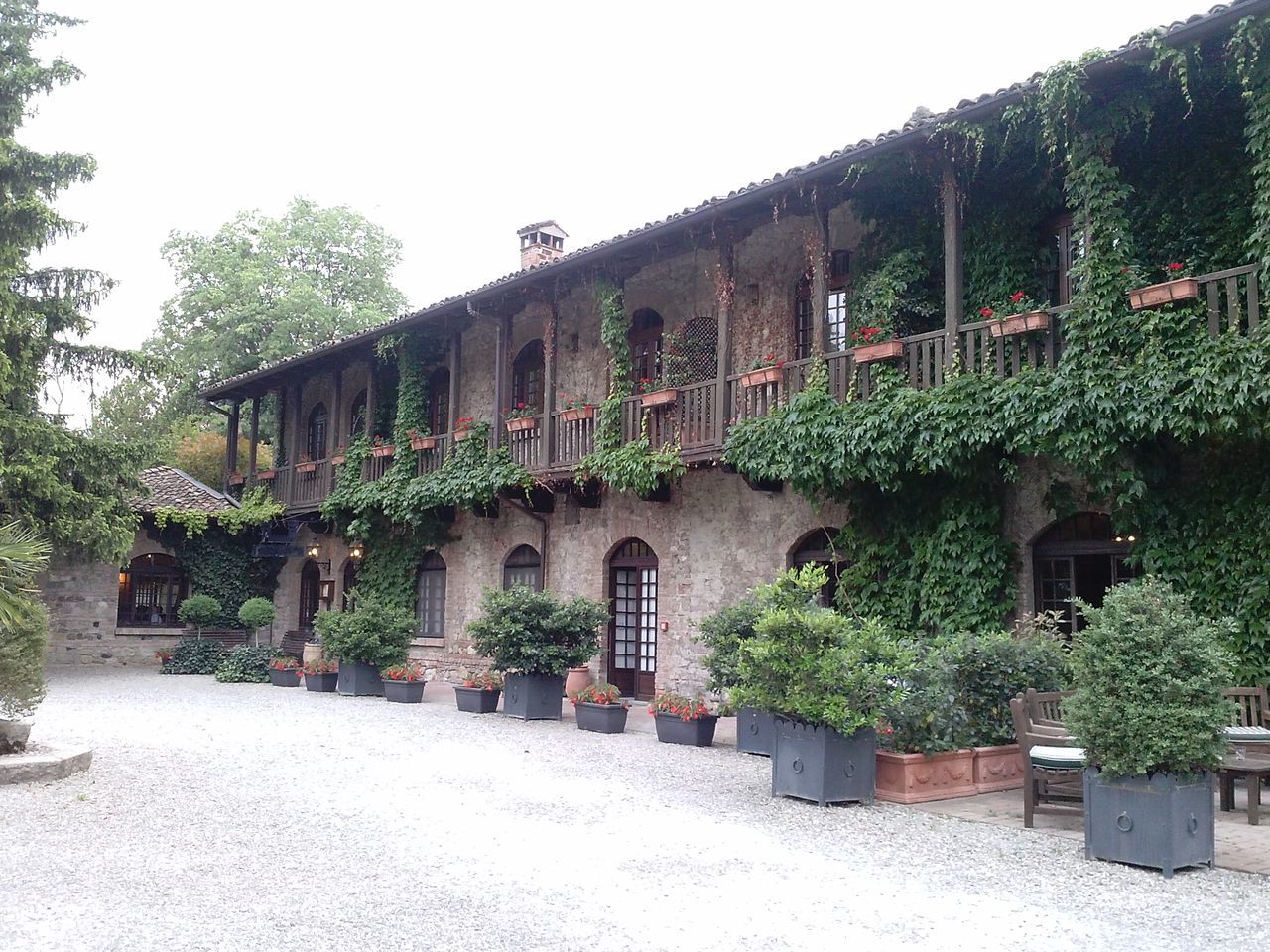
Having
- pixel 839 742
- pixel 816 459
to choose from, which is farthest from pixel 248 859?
pixel 816 459

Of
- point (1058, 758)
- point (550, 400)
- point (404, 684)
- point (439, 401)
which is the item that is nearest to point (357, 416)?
point (439, 401)

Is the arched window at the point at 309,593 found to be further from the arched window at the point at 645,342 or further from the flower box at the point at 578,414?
the flower box at the point at 578,414

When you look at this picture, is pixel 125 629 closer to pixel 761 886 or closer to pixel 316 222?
pixel 316 222

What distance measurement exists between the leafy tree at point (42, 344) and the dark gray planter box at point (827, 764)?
12.4m

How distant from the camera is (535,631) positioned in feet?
42.5

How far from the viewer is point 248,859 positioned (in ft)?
Result: 20.0

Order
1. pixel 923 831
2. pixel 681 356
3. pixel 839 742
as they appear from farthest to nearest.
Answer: pixel 681 356
pixel 839 742
pixel 923 831

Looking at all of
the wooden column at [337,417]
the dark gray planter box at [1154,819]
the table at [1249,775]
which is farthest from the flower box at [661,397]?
the wooden column at [337,417]

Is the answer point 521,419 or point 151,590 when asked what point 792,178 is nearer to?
point 521,419

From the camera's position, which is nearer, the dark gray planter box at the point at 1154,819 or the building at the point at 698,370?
the dark gray planter box at the point at 1154,819

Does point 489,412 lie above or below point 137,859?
above

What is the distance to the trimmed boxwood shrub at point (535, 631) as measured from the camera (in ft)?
42.3

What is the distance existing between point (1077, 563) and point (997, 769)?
3113 mm

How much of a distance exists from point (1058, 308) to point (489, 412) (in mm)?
10879
